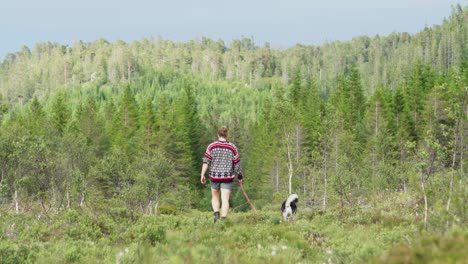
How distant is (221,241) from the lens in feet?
23.9

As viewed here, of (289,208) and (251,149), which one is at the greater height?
(289,208)

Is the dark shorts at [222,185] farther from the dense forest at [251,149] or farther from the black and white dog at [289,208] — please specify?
the dense forest at [251,149]

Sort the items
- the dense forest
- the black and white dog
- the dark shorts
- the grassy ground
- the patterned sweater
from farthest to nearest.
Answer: the dense forest, the black and white dog, the dark shorts, the patterned sweater, the grassy ground

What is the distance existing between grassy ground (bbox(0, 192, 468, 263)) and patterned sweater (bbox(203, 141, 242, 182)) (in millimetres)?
1078

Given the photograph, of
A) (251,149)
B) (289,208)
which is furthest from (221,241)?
(251,149)

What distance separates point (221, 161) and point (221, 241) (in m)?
4.33

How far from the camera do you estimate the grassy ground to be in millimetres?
3736

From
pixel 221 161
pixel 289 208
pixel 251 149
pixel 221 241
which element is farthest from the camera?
pixel 251 149

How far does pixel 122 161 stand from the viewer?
46.0m

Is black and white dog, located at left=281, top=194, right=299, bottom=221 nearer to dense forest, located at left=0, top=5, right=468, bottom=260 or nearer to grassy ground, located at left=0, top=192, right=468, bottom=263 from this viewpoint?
grassy ground, located at left=0, top=192, right=468, bottom=263

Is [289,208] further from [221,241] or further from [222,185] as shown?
[221,241]

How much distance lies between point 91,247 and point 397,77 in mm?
157203

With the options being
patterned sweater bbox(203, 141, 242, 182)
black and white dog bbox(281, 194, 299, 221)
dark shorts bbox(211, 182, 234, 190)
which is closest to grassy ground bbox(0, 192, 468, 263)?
black and white dog bbox(281, 194, 299, 221)

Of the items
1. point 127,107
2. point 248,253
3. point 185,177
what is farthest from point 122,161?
point 248,253
